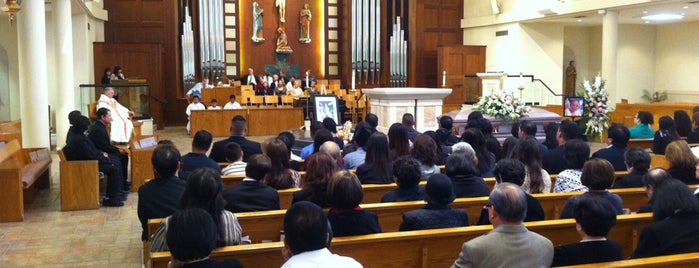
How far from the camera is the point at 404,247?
3504 mm

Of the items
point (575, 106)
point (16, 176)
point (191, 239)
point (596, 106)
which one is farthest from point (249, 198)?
point (596, 106)

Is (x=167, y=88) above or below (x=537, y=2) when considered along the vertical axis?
below

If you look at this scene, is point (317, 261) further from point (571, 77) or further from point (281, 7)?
point (571, 77)

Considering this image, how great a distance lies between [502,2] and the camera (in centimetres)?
1742

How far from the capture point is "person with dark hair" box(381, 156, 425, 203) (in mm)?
4109

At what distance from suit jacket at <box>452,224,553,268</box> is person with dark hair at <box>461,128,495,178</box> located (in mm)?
2921

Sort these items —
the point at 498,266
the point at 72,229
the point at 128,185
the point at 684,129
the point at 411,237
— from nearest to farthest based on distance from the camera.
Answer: the point at 498,266
the point at 411,237
the point at 72,229
the point at 128,185
the point at 684,129

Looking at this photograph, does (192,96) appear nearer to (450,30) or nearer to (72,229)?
(450,30)

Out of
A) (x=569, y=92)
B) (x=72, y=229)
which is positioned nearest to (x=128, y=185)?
(x=72, y=229)

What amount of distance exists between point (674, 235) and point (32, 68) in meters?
8.63

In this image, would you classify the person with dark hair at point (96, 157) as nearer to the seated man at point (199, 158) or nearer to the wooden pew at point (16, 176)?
the wooden pew at point (16, 176)

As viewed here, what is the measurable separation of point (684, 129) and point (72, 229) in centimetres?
737

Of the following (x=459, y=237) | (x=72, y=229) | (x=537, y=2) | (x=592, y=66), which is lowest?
(x=72, y=229)

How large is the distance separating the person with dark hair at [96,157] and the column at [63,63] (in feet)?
14.7
